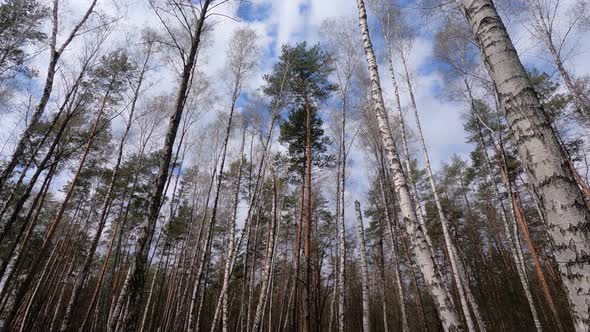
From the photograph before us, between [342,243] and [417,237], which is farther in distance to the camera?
[342,243]

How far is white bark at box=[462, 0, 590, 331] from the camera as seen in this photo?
Answer: 5.20 ft

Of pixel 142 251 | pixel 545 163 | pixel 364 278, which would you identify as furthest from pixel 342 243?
pixel 545 163

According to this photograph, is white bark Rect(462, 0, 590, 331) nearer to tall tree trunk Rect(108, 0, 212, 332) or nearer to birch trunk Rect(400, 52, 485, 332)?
tall tree trunk Rect(108, 0, 212, 332)

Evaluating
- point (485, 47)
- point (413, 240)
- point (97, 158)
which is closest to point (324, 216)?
point (97, 158)

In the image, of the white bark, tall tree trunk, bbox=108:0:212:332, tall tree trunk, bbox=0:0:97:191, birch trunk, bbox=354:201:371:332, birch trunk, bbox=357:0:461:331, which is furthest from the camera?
birch trunk, bbox=354:201:371:332

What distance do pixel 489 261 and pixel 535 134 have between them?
2321cm

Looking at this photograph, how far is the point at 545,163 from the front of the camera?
1.81 meters

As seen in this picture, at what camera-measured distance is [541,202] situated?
1.82m

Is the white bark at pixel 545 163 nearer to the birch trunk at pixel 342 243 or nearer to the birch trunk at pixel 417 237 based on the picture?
the birch trunk at pixel 417 237

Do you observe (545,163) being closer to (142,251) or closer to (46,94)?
(142,251)

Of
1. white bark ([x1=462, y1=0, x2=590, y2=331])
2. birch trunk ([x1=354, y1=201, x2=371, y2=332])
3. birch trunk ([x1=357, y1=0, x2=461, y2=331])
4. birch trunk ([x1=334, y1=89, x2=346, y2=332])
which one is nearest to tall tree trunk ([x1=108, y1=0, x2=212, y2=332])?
birch trunk ([x1=357, y1=0, x2=461, y2=331])

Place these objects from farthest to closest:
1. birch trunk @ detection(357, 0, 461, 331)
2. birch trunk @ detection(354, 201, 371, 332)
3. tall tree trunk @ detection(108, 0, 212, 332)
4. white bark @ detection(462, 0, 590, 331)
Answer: birch trunk @ detection(354, 201, 371, 332) → tall tree trunk @ detection(108, 0, 212, 332) → birch trunk @ detection(357, 0, 461, 331) → white bark @ detection(462, 0, 590, 331)

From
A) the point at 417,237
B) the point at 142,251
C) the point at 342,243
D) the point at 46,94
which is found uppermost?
the point at 46,94

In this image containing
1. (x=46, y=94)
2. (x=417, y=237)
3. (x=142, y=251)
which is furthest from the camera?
(x=46, y=94)
